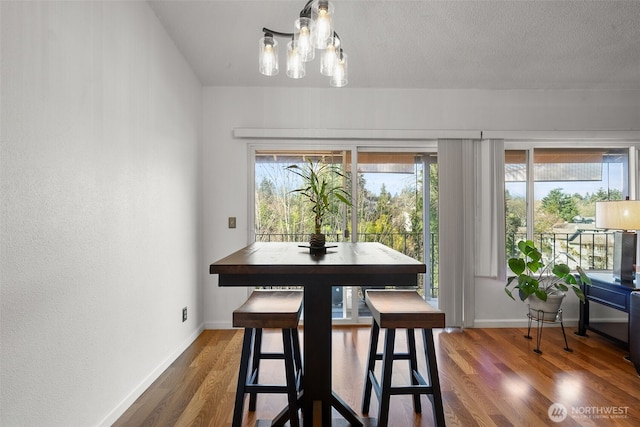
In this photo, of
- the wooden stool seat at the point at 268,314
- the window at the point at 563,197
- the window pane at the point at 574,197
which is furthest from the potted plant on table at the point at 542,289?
the wooden stool seat at the point at 268,314

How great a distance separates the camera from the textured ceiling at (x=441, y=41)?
224 cm

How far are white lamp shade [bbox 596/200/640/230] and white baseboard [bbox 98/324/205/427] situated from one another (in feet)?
12.6

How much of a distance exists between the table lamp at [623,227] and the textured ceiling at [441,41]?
1305mm

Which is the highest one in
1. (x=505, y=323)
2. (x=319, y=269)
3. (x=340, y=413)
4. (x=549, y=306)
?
(x=319, y=269)

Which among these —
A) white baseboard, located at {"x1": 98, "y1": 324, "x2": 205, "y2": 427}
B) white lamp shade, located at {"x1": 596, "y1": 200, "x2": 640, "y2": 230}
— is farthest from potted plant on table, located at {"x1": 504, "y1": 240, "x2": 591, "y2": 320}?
white baseboard, located at {"x1": 98, "y1": 324, "x2": 205, "y2": 427}

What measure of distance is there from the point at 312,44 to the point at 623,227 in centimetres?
297

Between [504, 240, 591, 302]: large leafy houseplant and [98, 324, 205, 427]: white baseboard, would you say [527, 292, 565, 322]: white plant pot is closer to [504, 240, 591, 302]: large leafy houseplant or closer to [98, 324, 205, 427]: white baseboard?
[504, 240, 591, 302]: large leafy houseplant

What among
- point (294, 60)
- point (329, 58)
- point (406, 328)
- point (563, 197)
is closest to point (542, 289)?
point (563, 197)

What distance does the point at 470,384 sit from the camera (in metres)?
2.30

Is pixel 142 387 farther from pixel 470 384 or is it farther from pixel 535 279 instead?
pixel 535 279

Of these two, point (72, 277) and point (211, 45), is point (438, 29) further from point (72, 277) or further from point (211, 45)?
point (72, 277)

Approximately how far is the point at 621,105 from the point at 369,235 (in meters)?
3.06

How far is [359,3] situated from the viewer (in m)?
2.19

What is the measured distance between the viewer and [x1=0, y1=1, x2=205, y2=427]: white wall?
1252 mm
